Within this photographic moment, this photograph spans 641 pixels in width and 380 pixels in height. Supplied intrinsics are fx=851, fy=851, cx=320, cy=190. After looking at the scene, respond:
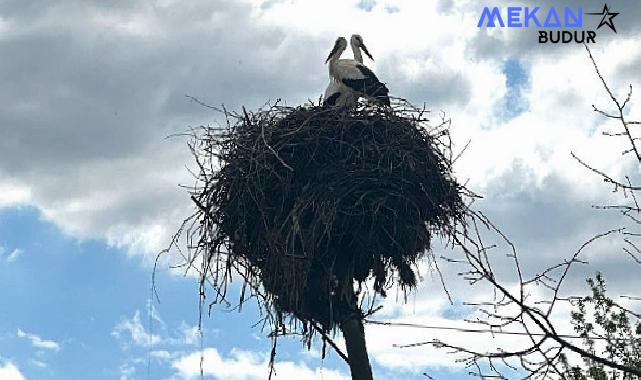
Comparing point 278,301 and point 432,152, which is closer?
point 278,301

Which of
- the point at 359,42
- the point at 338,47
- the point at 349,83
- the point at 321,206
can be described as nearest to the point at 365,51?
the point at 359,42

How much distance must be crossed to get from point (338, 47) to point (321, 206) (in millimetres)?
3378

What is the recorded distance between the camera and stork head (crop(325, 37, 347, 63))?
879 centimetres

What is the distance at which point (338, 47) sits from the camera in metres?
8.92

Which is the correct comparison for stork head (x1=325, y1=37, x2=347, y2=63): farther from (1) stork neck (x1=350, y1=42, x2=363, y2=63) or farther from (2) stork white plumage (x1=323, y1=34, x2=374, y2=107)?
(2) stork white plumage (x1=323, y1=34, x2=374, y2=107)

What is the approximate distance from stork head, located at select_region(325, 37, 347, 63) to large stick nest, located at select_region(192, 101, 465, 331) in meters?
2.40

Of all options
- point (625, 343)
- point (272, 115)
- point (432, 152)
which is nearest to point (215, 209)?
point (272, 115)

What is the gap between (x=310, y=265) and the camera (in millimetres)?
5922

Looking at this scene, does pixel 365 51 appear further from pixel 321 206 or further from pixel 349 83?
pixel 321 206

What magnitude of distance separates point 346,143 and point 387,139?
1.21 feet

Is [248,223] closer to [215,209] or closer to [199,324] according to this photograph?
[215,209]

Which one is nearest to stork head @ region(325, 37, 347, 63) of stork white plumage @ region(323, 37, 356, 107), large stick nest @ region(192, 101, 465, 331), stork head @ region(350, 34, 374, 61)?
stork head @ region(350, 34, 374, 61)

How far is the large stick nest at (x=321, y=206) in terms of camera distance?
237 inches

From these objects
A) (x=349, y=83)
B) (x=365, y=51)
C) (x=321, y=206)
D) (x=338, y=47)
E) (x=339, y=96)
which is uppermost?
(x=365, y=51)
